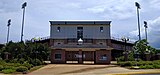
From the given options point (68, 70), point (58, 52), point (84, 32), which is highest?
point (84, 32)

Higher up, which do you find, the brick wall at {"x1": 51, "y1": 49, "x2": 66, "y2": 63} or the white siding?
the white siding

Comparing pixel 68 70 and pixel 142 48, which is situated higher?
pixel 142 48

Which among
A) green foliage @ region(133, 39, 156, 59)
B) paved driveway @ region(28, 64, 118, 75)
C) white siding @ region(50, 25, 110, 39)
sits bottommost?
paved driveway @ region(28, 64, 118, 75)

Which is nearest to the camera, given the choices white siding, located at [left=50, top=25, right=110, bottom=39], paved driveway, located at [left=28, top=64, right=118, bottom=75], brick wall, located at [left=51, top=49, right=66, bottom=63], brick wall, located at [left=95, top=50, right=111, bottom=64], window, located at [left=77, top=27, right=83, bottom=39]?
paved driveway, located at [left=28, top=64, right=118, bottom=75]

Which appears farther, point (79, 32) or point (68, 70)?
point (79, 32)

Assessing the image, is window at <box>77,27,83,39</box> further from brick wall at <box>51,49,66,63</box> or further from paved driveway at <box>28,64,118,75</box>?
paved driveway at <box>28,64,118,75</box>

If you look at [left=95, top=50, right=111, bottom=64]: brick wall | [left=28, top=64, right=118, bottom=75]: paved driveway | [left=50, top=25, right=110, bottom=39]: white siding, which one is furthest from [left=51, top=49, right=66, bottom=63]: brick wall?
[left=50, top=25, right=110, bottom=39]: white siding

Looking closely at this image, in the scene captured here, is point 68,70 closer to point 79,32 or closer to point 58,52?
point 58,52

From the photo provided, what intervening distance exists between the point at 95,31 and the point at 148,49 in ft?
53.2

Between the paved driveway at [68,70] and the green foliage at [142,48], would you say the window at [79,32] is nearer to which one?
the green foliage at [142,48]

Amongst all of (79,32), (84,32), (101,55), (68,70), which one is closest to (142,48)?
(101,55)

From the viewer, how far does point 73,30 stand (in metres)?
69.0

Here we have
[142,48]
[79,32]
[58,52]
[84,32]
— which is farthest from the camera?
[79,32]

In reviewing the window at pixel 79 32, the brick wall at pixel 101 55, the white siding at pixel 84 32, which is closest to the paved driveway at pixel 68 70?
the brick wall at pixel 101 55
